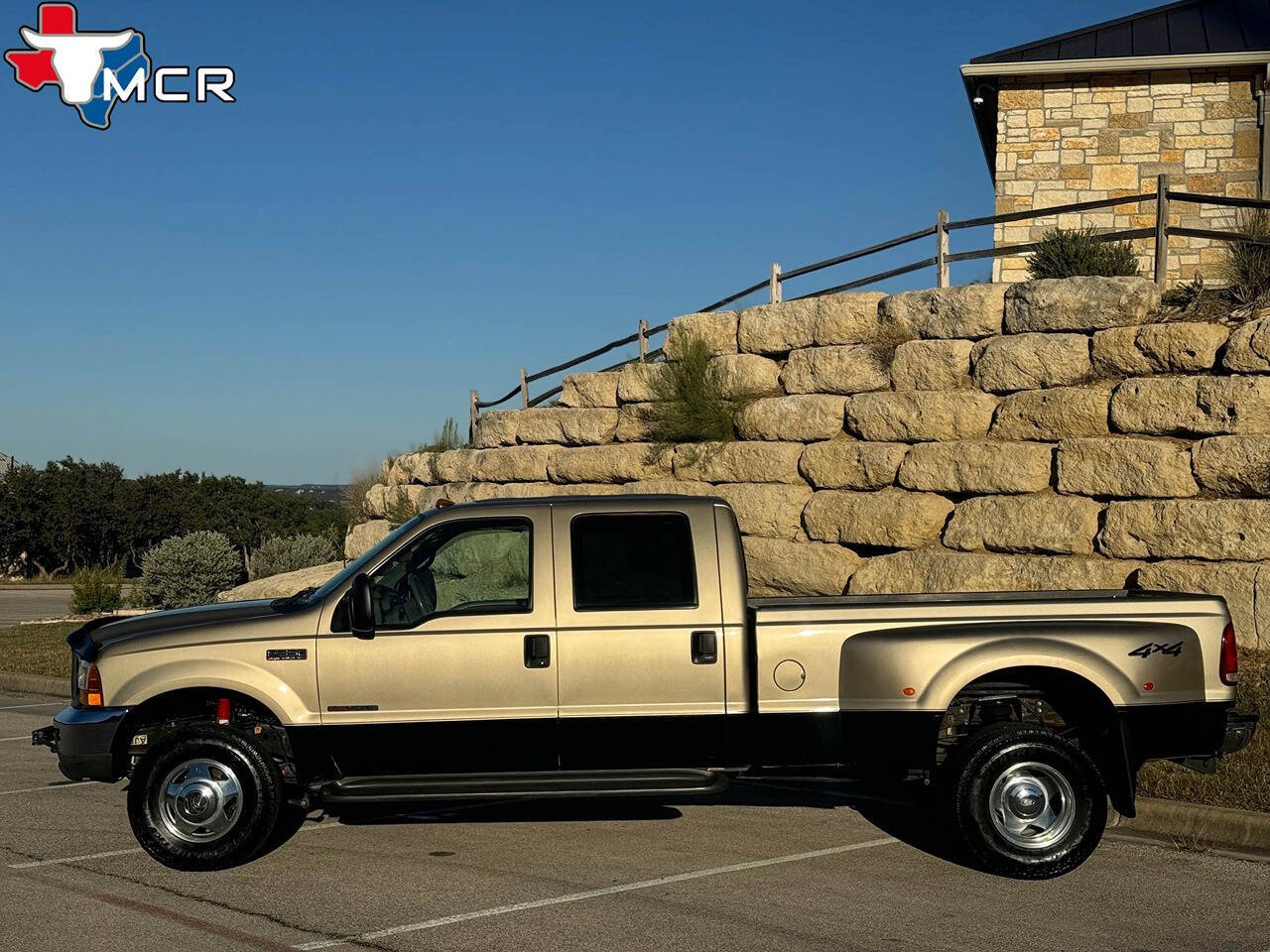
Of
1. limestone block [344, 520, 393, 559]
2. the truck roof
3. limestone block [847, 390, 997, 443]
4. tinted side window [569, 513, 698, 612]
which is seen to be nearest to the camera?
tinted side window [569, 513, 698, 612]

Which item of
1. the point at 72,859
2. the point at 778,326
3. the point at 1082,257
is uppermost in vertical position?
the point at 1082,257

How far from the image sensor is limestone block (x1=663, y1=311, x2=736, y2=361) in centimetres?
1928

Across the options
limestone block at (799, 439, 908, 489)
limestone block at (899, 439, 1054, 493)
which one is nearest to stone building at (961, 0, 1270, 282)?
limestone block at (799, 439, 908, 489)

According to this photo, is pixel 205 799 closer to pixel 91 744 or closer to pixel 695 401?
pixel 91 744

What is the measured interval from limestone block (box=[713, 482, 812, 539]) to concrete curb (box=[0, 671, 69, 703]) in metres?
7.97

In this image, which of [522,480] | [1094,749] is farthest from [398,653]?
[522,480]

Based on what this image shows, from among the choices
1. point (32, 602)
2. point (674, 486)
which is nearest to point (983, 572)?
point (674, 486)

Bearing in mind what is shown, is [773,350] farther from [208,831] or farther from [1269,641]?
[208,831]

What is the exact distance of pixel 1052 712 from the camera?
796 centimetres

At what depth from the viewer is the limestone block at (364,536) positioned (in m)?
25.0

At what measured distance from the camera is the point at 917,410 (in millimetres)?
15852

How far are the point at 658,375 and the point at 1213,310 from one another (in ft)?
25.0

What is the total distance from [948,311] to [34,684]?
460 inches

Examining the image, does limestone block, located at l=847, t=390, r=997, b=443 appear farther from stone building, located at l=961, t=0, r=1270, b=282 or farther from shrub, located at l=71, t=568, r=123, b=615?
shrub, located at l=71, t=568, r=123, b=615
